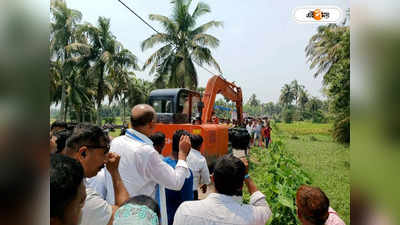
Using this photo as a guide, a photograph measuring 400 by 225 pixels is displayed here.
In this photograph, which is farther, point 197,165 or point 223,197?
point 197,165

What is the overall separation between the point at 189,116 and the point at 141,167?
443 centimetres

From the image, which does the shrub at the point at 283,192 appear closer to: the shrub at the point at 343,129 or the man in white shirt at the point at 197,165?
the man in white shirt at the point at 197,165

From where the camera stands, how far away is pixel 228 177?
133cm

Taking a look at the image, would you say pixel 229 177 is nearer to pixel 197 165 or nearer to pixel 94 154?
pixel 94 154

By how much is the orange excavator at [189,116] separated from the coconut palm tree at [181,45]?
701 cm

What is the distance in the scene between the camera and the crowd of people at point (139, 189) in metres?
0.82

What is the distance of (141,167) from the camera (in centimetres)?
162

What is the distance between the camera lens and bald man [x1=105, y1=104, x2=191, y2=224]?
1.61 metres

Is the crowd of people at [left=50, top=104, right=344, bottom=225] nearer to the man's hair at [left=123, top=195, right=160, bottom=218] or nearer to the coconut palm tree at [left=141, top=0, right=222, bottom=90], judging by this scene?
the man's hair at [left=123, top=195, right=160, bottom=218]

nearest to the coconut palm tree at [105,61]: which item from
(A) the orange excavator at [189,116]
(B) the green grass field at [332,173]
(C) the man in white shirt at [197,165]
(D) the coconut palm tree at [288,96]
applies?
(A) the orange excavator at [189,116]

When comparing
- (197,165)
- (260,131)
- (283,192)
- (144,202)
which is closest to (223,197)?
(144,202)
